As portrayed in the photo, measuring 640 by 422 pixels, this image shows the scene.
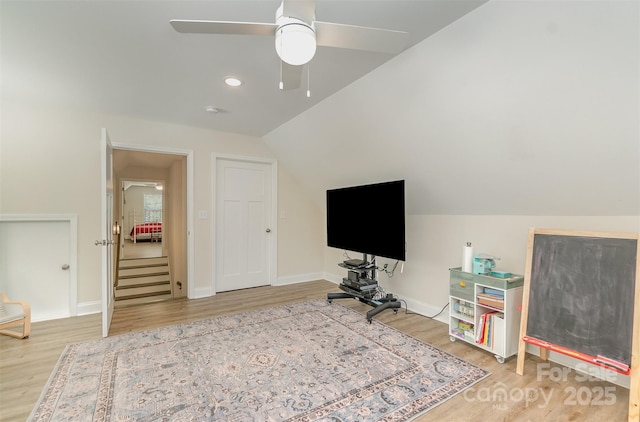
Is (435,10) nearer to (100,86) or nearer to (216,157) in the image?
(100,86)

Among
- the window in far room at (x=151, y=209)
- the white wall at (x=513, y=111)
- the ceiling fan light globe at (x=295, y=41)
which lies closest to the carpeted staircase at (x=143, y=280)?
the white wall at (x=513, y=111)

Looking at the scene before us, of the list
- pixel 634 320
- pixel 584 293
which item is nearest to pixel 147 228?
pixel 584 293

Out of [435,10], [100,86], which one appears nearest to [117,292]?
[100,86]

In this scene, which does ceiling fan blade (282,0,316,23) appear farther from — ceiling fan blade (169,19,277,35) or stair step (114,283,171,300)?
stair step (114,283,171,300)

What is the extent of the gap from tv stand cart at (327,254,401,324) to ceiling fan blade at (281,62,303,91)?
233 cm

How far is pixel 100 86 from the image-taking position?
267cm

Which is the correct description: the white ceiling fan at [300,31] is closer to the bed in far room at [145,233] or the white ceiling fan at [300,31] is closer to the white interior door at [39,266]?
the white interior door at [39,266]

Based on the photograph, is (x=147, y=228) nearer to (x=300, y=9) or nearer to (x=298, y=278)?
(x=298, y=278)

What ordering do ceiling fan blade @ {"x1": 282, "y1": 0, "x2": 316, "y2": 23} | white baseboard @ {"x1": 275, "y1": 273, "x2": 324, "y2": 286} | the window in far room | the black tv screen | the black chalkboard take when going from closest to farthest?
1. ceiling fan blade @ {"x1": 282, "y1": 0, "x2": 316, "y2": 23}
2. the black chalkboard
3. the black tv screen
4. white baseboard @ {"x1": 275, "y1": 273, "x2": 324, "y2": 286}
5. the window in far room

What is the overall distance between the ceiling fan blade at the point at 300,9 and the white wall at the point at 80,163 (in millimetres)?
3120

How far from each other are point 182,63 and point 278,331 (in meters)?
2.45

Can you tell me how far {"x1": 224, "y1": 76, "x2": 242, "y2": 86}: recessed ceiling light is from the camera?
2.51 metres

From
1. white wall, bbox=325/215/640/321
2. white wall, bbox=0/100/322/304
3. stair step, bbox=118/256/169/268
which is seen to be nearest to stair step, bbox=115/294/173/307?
stair step, bbox=118/256/169/268

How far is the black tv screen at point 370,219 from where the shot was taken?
9.54 feet
